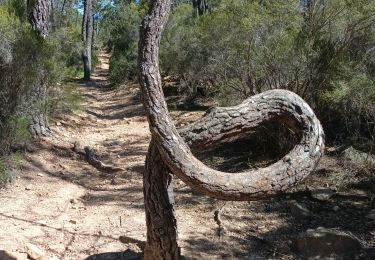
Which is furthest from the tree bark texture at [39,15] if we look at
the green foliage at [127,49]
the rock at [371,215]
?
the green foliage at [127,49]

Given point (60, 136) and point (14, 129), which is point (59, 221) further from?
point (60, 136)

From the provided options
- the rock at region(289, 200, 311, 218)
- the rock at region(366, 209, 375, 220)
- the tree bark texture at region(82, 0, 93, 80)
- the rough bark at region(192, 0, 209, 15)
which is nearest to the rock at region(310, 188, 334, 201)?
the rock at region(289, 200, 311, 218)

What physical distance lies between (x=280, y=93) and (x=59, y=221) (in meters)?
3.12

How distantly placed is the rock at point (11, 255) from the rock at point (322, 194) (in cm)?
341

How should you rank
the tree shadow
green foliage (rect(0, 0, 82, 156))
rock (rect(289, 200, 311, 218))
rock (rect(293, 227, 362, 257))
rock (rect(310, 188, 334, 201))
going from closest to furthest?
the tree shadow, rock (rect(293, 227, 362, 257)), rock (rect(289, 200, 311, 218)), rock (rect(310, 188, 334, 201)), green foliage (rect(0, 0, 82, 156))

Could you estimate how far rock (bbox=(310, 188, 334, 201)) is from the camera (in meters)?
5.96

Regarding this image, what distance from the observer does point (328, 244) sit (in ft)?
15.3

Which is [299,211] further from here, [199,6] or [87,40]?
[87,40]

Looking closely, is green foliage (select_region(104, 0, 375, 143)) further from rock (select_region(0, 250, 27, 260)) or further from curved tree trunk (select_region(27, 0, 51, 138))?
rock (select_region(0, 250, 27, 260))

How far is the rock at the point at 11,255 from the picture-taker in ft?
14.2

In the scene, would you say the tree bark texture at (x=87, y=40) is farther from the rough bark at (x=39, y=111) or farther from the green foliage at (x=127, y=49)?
the rough bark at (x=39, y=111)

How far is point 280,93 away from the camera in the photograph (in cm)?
357

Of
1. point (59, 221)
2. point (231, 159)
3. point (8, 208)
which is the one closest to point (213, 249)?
point (59, 221)

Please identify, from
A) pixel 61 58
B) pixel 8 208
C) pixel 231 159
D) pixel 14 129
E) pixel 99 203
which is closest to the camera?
pixel 8 208
